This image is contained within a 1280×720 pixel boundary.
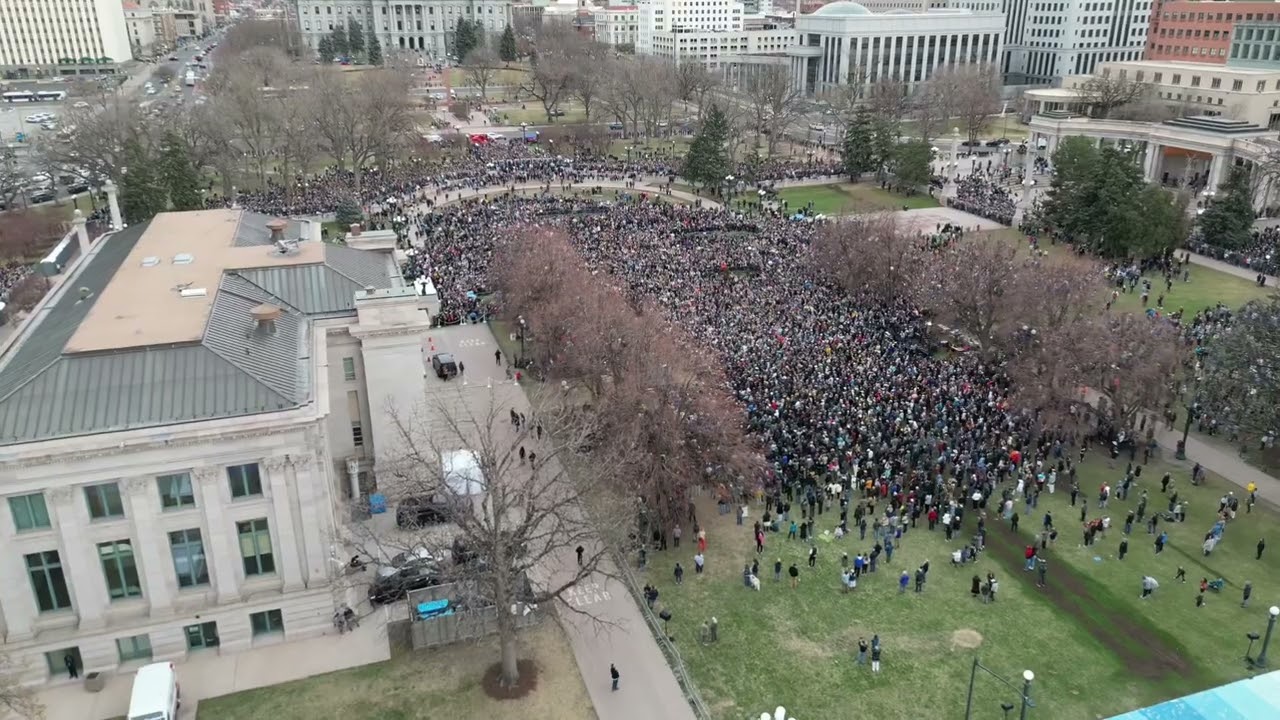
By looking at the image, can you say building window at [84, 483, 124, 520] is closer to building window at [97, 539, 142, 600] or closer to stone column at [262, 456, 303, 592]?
building window at [97, 539, 142, 600]

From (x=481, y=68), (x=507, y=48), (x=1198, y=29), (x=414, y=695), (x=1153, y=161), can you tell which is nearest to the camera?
(x=414, y=695)

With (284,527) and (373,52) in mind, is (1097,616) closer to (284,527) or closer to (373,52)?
(284,527)

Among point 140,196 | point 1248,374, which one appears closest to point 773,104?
point 140,196

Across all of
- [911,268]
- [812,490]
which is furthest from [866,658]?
[911,268]

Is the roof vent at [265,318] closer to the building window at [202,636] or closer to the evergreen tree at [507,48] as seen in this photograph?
the building window at [202,636]

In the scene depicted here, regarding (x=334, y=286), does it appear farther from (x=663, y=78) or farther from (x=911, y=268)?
(x=663, y=78)
